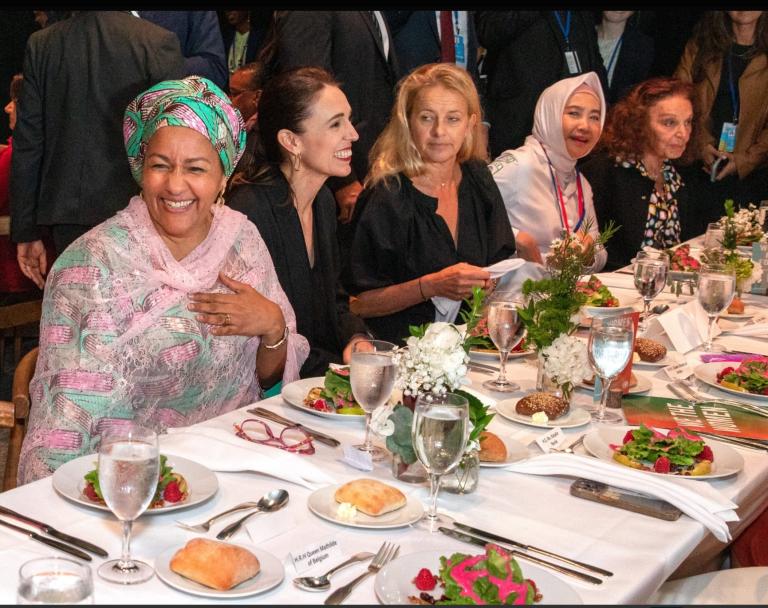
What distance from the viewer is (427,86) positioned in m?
3.55

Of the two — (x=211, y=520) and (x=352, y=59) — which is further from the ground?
(x=352, y=59)

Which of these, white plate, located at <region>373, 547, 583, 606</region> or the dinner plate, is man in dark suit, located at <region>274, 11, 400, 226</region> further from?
white plate, located at <region>373, 547, 583, 606</region>

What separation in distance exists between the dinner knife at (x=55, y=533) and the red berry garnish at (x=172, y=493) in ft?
0.47

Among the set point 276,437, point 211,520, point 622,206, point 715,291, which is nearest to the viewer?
point 211,520

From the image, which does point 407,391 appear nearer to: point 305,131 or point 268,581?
point 268,581

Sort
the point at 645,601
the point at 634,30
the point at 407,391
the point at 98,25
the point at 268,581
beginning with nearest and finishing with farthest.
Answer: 1. the point at 268,581
2. the point at 645,601
3. the point at 407,391
4. the point at 98,25
5. the point at 634,30

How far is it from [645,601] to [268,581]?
1.58 feet

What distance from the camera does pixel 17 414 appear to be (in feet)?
6.19

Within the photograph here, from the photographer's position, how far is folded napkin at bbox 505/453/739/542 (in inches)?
56.4

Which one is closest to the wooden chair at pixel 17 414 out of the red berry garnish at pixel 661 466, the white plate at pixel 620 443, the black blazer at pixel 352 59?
the white plate at pixel 620 443

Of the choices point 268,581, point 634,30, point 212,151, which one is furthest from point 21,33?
point 268,581

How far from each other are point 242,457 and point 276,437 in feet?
0.63

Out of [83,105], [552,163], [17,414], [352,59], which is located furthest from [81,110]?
[552,163]

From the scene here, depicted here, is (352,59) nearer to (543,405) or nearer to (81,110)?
(81,110)
